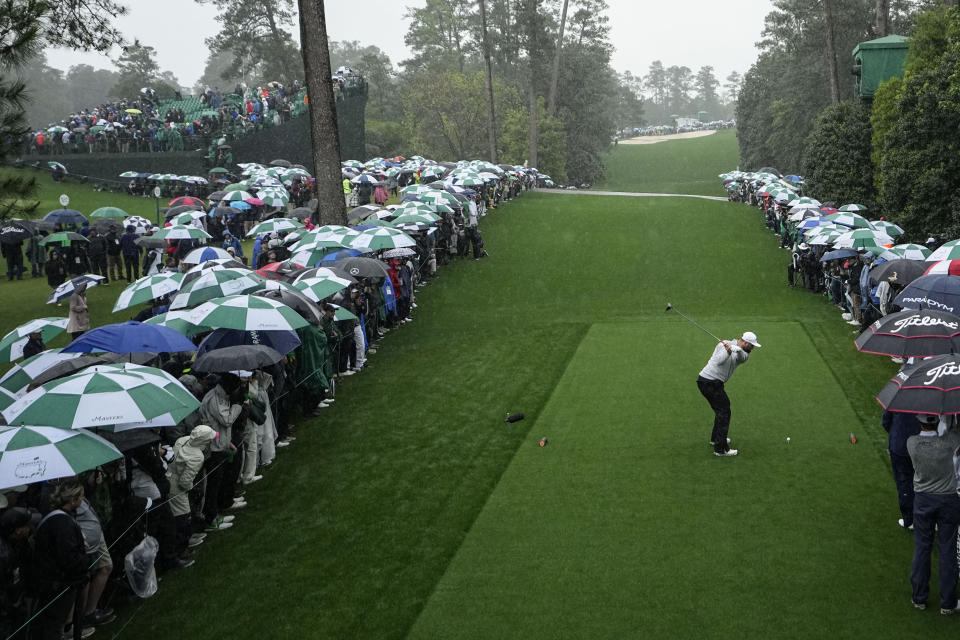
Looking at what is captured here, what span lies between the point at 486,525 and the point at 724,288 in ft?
53.1

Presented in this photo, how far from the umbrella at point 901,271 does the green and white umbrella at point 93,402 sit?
11514 millimetres

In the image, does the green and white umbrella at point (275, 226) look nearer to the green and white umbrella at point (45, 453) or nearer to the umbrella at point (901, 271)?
the umbrella at point (901, 271)

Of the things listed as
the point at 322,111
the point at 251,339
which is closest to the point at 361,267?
the point at 251,339

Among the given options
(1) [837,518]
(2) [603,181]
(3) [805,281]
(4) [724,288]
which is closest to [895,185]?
(3) [805,281]

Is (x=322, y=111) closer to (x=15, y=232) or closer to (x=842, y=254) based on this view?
(x=15, y=232)

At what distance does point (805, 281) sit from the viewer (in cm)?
2289

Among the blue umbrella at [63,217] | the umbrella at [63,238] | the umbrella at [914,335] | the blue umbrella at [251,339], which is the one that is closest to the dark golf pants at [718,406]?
the umbrella at [914,335]

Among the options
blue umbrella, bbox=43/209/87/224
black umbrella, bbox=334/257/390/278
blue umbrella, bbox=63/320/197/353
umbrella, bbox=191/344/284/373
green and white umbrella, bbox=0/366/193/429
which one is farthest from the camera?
blue umbrella, bbox=43/209/87/224

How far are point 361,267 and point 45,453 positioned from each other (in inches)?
379

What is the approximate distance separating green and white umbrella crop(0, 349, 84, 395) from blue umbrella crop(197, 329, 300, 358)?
77.0 inches

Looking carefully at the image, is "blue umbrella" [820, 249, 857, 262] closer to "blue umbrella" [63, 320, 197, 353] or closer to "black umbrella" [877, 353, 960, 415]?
"black umbrella" [877, 353, 960, 415]

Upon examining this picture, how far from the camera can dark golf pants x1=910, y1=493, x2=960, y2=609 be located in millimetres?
6930

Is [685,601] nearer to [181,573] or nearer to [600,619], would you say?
[600,619]

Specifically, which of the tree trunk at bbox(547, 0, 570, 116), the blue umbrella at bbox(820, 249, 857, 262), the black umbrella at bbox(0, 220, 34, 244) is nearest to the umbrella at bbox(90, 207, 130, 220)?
the black umbrella at bbox(0, 220, 34, 244)
